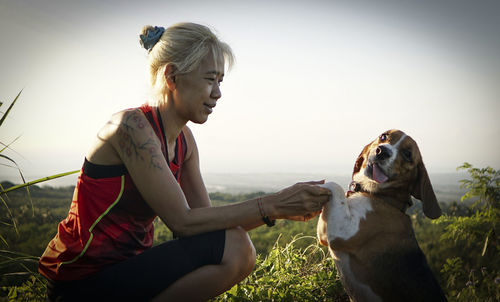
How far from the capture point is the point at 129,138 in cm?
208

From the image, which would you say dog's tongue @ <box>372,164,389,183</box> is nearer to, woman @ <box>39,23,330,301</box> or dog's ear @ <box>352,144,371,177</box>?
dog's ear @ <box>352,144,371,177</box>

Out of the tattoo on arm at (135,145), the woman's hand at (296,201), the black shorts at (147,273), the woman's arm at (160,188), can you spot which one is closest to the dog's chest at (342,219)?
the woman's hand at (296,201)

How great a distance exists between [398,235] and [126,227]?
187 centimetres

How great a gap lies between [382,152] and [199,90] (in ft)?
4.77

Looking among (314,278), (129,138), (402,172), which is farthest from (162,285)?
(402,172)

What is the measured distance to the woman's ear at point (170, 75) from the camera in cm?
231

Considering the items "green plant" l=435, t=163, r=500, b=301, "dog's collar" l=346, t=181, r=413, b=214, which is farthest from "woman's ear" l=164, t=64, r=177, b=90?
"green plant" l=435, t=163, r=500, b=301

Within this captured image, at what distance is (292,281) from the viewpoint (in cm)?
306

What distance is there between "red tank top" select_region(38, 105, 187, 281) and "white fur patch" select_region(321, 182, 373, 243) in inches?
51.4

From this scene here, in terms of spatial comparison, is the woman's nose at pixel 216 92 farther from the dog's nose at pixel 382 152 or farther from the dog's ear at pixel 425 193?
the dog's ear at pixel 425 193

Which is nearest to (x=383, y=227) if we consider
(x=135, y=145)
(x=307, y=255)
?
(x=307, y=255)

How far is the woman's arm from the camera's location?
6.82 feet

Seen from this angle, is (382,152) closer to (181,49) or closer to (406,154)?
(406,154)

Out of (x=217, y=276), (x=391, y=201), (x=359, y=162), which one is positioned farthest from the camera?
(x=359, y=162)
